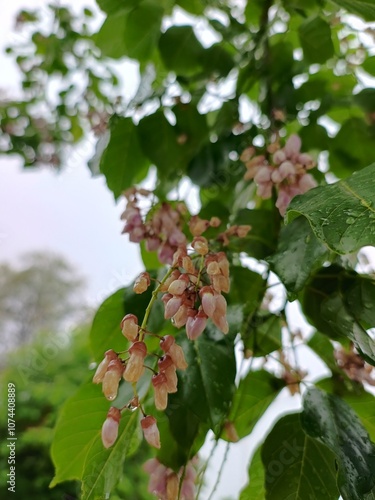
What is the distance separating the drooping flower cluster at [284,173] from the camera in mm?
415

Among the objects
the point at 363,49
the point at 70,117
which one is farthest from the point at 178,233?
the point at 70,117

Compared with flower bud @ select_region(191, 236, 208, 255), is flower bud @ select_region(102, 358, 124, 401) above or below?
below

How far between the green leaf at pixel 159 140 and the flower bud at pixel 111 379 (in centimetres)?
32

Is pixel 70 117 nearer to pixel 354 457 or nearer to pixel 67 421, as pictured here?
pixel 67 421

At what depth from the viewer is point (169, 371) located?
0.30 m

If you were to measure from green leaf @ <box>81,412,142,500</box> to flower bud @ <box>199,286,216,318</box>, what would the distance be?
0.11 metres

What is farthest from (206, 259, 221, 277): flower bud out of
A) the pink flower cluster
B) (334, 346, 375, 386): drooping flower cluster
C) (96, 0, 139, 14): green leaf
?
(96, 0, 139, 14): green leaf

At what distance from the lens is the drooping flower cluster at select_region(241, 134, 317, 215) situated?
0.41 m

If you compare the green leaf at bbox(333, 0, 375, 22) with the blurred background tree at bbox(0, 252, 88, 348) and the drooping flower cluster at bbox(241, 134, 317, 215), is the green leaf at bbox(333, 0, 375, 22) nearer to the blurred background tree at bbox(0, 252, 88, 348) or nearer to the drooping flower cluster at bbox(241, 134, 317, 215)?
the drooping flower cluster at bbox(241, 134, 317, 215)

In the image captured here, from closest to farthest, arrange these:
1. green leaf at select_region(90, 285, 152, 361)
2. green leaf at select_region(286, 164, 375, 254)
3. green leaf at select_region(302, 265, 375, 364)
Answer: green leaf at select_region(286, 164, 375, 254), green leaf at select_region(302, 265, 375, 364), green leaf at select_region(90, 285, 152, 361)

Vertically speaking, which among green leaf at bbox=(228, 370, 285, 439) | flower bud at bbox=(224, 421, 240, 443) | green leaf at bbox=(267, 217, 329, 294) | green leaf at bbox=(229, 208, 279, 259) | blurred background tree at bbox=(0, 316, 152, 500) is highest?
green leaf at bbox=(267, 217, 329, 294)

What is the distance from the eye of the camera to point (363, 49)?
704 mm

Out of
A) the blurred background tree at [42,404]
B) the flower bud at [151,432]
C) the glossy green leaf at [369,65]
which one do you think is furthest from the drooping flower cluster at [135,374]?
the blurred background tree at [42,404]

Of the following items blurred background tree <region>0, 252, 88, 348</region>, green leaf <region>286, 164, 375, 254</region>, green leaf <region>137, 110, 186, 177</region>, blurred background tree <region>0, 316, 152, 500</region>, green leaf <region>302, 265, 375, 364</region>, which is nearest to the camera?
green leaf <region>286, 164, 375, 254</region>
